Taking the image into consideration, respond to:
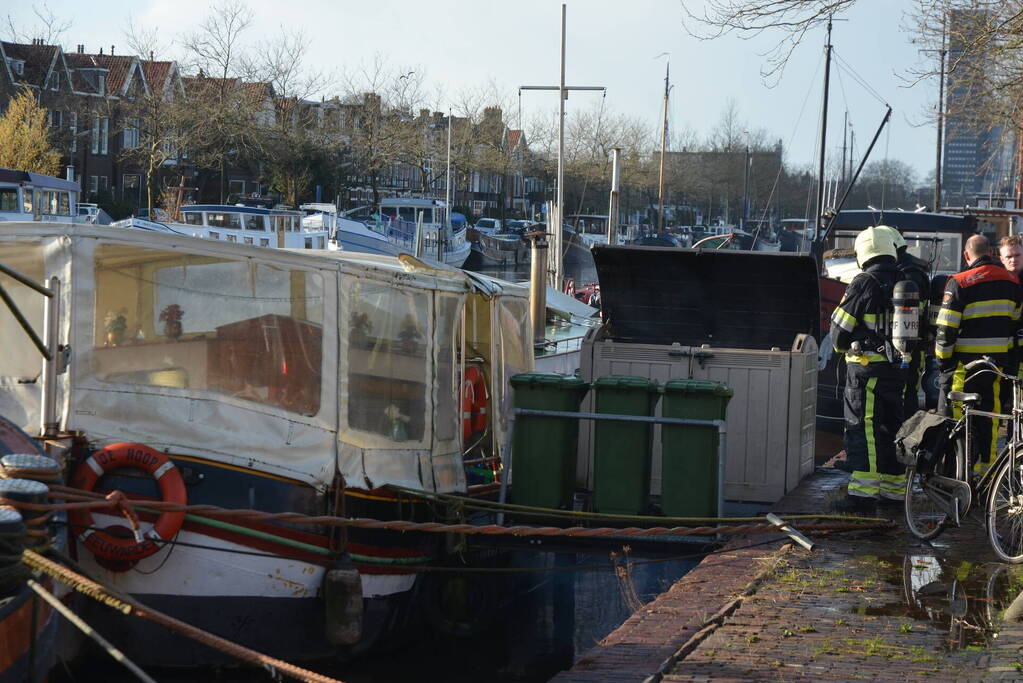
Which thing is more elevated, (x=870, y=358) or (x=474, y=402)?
(x=870, y=358)

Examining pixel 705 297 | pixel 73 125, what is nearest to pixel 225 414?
pixel 705 297

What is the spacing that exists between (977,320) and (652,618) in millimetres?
3835

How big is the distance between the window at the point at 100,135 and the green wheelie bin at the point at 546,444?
55148mm

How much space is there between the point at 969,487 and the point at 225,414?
16.0 feet

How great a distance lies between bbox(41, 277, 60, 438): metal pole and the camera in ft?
23.8

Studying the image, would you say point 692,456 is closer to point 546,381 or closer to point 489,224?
point 546,381

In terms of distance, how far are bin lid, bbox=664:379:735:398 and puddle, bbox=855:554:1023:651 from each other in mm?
1631

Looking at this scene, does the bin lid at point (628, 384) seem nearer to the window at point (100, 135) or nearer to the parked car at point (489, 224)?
the window at point (100, 135)

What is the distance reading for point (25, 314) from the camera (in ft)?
25.0

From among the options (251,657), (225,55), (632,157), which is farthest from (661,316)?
(632,157)

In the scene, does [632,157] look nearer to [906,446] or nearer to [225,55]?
[225,55]

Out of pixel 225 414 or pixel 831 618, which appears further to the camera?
pixel 225 414

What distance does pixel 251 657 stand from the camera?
5.14 meters

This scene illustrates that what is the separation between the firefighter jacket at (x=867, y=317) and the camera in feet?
31.9
